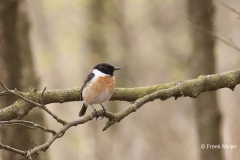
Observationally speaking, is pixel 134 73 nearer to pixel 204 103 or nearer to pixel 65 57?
pixel 65 57

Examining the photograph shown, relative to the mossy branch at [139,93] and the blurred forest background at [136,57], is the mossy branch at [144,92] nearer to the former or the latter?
the mossy branch at [139,93]

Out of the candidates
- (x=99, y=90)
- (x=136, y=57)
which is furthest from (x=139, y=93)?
(x=136, y=57)

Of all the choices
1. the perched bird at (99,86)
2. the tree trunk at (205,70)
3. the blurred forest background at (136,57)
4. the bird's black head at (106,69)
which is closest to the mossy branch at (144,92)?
the perched bird at (99,86)

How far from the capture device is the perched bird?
Answer: 434 cm

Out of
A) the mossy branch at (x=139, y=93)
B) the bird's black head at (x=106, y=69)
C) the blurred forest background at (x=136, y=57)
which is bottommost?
the mossy branch at (x=139, y=93)

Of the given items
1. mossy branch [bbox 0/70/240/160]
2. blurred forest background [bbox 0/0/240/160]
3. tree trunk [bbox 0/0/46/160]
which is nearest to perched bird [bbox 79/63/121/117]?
mossy branch [bbox 0/70/240/160]

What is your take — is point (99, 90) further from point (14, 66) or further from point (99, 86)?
point (14, 66)

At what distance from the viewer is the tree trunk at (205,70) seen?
601cm

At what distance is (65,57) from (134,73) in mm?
4984

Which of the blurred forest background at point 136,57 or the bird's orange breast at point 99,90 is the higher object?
the blurred forest background at point 136,57

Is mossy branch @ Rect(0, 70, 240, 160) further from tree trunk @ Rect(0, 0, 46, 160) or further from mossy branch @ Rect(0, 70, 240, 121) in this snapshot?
tree trunk @ Rect(0, 0, 46, 160)

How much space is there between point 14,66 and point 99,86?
1757 millimetres

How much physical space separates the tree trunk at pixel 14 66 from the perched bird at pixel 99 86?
123 centimetres

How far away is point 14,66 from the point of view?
564cm
